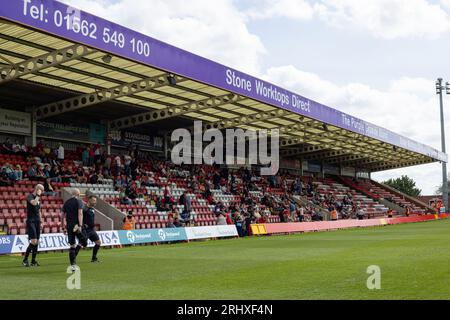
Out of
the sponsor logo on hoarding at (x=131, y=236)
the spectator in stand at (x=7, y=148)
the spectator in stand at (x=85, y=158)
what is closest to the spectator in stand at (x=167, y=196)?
the spectator in stand at (x=85, y=158)

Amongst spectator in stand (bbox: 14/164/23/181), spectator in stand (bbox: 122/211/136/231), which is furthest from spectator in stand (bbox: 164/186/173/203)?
spectator in stand (bbox: 14/164/23/181)

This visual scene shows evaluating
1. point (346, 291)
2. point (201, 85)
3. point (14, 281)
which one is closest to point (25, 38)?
point (201, 85)

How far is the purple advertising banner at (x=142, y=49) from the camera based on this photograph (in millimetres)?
16953

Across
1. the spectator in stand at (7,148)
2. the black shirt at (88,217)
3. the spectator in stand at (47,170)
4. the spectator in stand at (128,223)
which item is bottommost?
the spectator in stand at (128,223)

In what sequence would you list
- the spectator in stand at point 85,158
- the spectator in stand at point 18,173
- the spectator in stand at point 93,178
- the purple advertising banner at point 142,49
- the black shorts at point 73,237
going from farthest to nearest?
the spectator in stand at point 85,158, the spectator in stand at point 93,178, the spectator in stand at point 18,173, the purple advertising banner at point 142,49, the black shorts at point 73,237

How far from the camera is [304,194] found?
4734 centimetres

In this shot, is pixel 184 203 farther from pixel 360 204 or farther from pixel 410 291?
pixel 360 204

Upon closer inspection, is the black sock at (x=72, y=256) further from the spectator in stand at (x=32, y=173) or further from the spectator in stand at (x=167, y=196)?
the spectator in stand at (x=167, y=196)

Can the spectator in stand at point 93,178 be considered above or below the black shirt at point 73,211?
above

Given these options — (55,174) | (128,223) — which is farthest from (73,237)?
(55,174)

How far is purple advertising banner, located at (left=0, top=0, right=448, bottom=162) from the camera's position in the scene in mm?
16953

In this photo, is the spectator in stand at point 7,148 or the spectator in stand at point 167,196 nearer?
the spectator in stand at point 7,148

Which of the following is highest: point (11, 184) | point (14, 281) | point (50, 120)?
point (50, 120)
